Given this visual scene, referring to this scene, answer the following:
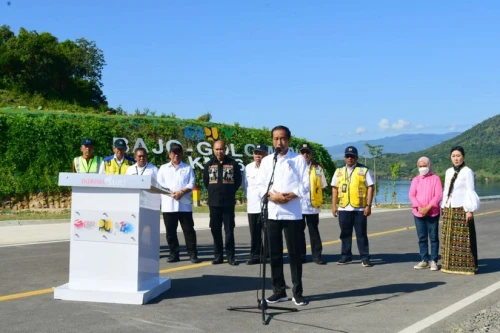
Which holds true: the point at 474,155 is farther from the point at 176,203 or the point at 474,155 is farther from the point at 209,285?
the point at 209,285

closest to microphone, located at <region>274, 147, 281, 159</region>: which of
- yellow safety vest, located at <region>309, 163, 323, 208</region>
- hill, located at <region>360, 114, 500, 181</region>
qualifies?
yellow safety vest, located at <region>309, 163, 323, 208</region>

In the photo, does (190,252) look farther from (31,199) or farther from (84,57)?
(84,57)

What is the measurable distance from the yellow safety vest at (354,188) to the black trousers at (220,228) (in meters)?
1.97

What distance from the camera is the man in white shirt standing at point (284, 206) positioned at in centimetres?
774

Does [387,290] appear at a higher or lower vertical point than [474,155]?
lower

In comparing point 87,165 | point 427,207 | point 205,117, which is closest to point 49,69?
point 205,117

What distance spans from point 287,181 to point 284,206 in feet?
1.00

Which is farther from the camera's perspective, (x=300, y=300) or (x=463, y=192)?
(x=463, y=192)

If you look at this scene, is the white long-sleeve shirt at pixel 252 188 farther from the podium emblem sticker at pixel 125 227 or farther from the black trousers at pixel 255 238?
the podium emblem sticker at pixel 125 227

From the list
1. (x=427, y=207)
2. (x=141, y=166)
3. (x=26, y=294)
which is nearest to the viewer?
(x=26, y=294)

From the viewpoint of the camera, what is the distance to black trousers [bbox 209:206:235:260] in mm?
11102

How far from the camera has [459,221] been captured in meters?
10.4

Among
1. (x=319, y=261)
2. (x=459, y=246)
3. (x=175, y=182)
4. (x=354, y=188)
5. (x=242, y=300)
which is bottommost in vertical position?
(x=242, y=300)

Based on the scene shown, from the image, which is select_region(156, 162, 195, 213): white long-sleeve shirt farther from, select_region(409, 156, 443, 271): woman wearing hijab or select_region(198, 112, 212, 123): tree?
select_region(198, 112, 212, 123): tree
